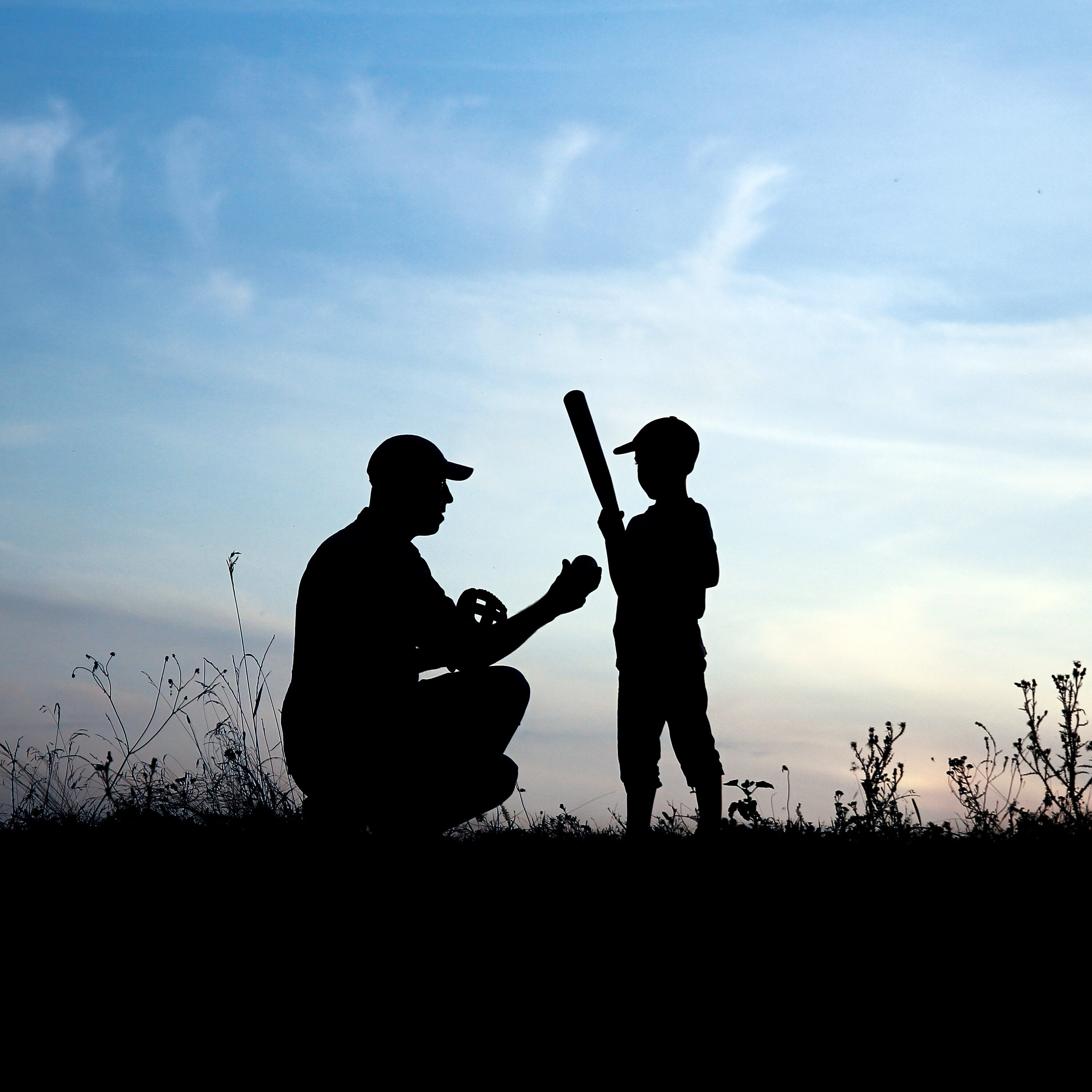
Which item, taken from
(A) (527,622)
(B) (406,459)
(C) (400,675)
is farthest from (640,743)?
(B) (406,459)

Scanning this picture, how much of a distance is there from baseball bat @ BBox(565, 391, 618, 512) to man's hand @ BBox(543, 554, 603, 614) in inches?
47.5

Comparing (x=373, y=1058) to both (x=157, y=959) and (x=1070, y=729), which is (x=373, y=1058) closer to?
(x=157, y=959)

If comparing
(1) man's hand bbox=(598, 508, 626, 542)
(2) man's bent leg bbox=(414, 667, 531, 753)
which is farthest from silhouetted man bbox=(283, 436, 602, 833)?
(1) man's hand bbox=(598, 508, 626, 542)

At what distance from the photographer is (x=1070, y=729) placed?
636 cm

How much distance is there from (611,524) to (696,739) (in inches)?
51.2

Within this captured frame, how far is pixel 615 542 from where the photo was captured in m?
6.01

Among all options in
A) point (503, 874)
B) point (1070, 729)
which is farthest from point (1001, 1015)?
point (1070, 729)

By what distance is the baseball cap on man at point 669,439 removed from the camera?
629 centimetres

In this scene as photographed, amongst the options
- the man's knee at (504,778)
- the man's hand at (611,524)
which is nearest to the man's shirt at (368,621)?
the man's knee at (504,778)

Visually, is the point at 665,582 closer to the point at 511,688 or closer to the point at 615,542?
the point at 615,542

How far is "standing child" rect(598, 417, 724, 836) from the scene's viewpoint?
6.04 metres

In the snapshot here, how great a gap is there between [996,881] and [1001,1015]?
1674 millimetres

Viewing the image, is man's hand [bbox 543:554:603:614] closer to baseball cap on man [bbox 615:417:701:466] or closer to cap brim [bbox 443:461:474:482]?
cap brim [bbox 443:461:474:482]

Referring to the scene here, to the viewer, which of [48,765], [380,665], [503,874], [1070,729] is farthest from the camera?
[48,765]
